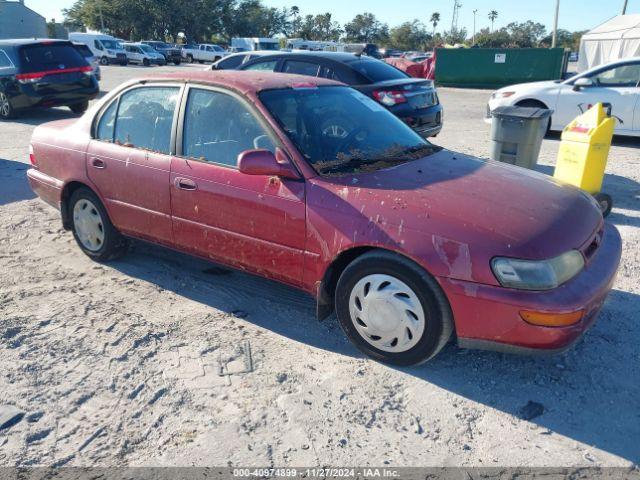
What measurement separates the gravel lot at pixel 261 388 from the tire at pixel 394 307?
15 cm

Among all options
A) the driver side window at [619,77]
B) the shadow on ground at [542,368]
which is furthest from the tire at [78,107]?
the driver side window at [619,77]

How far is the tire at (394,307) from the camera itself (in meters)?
2.91

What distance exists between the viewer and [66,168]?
460cm

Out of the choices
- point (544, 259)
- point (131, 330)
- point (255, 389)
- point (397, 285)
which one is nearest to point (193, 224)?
point (131, 330)

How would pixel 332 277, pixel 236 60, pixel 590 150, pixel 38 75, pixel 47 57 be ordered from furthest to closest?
1. pixel 47 57
2. pixel 38 75
3. pixel 236 60
4. pixel 590 150
5. pixel 332 277

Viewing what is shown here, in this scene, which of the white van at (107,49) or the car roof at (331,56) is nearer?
the car roof at (331,56)

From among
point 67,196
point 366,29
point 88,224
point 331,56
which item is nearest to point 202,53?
point 331,56

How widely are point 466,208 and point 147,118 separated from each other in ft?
8.34

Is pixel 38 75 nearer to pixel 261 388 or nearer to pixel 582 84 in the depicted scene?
pixel 582 84

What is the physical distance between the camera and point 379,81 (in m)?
8.07

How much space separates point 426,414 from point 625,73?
8908 mm

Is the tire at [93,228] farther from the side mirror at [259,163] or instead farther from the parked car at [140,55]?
the parked car at [140,55]

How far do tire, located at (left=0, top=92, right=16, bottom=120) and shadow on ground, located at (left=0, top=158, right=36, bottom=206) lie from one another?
449cm

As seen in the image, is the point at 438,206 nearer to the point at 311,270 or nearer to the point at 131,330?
the point at 311,270
